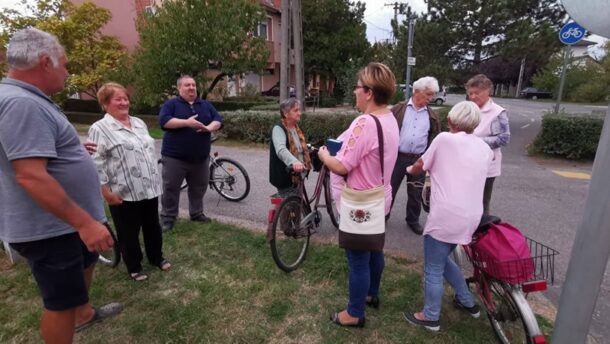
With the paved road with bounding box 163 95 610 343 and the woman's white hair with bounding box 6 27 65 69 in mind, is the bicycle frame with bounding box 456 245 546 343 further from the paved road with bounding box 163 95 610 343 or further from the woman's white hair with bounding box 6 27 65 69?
the woman's white hair with bounding box 6 27 65 69

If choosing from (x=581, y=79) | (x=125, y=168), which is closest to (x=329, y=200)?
(x=125, y=168)

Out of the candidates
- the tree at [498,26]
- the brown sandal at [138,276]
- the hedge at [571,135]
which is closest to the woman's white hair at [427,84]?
the brown sandal at [138,276]

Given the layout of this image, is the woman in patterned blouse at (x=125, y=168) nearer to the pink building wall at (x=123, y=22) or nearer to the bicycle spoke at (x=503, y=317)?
the bicycle spoke at (x=503, y=317)

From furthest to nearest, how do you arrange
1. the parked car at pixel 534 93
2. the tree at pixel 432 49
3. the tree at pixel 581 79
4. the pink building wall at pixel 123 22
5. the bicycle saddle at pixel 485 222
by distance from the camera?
the parked car at pixel 534 93 → the tree at pixel 581 79 → the pink building wall at pixel 123 22 → the tree at pixel 432 49 → the bicycle saddle at pixel 485 222

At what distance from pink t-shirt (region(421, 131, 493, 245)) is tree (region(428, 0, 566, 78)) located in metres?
13.4

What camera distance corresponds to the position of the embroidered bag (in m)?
2.13

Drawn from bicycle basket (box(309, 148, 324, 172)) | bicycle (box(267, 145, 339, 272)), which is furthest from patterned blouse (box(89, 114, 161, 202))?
bicycle basket (box(309, 148, 324, 172))

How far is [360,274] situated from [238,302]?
3.57 feet

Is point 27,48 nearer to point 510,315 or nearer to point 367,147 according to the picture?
point 367,147

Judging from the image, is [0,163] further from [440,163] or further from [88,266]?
[440,163]

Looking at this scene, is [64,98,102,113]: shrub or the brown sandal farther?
[64,98,102,113]: shrub

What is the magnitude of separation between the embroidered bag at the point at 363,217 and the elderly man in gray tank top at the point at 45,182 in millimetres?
1313

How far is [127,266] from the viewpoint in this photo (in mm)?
3158

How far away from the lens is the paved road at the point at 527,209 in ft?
12.0
